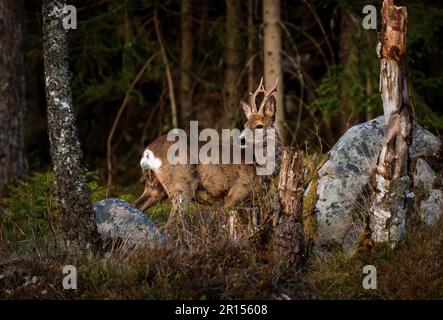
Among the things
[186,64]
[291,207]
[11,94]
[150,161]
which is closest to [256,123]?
[150,161]

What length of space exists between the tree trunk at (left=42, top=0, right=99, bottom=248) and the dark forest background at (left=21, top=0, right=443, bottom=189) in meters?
4.87

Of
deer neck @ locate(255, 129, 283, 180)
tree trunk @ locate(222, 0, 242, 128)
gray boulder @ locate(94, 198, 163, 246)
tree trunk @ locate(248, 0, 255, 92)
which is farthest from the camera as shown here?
tree trunk @ locate(222, 0, 242, 128)

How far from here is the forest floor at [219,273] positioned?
6508 millimetres

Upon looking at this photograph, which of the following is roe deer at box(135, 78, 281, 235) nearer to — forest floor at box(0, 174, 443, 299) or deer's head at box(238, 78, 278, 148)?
deer's head at box(238, 78, 278, 148)

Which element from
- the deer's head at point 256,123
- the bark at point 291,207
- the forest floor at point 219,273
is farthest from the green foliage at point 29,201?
the bark at point 291,207

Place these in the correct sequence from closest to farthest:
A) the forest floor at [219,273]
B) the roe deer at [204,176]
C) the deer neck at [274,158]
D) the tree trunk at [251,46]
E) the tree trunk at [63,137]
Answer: the forest floor at [219,273] < the tree trunk at [63,137] < the roe deer at [204,176] < the deer neck at [274,158] < the tree trunk at [251,46]

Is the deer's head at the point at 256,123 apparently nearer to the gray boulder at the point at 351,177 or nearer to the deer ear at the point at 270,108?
the deer ear at the point at 270,108

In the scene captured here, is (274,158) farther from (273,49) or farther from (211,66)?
(211,66)

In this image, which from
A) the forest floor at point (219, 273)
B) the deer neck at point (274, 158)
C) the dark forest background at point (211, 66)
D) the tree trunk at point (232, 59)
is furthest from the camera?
the tree trunk at point (232, 59)

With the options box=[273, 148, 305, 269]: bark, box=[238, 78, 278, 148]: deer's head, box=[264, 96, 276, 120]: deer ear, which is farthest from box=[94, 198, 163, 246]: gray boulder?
box=[264, 96, 276, 120]: deer ear

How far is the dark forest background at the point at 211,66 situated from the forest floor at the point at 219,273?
15.1ft

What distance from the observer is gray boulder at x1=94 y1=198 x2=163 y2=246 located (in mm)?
7846

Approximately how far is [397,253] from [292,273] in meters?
0.99

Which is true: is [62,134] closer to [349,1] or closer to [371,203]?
[371,203]
